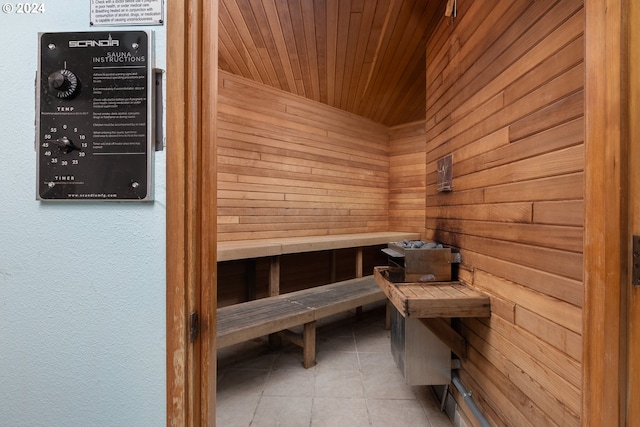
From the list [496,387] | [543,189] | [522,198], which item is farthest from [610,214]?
[496,387]

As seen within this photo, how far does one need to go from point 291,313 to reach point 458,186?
184cm

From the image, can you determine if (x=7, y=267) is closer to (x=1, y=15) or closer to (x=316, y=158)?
(x=1, y=15)

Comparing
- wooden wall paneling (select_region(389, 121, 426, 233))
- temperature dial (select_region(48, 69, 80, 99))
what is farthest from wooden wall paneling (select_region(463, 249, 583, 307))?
wooden wall paneling (select_region(389, 121, 426, 233))

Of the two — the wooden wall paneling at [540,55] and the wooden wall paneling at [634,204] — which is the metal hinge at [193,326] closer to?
the wooden wall paneling at [634,204]

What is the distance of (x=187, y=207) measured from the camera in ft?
2.34

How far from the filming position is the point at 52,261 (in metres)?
0.72

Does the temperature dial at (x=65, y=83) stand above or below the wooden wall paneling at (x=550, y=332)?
above

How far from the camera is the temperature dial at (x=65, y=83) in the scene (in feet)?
2.28

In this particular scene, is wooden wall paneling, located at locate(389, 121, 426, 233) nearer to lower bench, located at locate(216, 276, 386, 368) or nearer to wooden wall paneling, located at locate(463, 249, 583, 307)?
lower bench, located at locate(216, 276, 386, 368)

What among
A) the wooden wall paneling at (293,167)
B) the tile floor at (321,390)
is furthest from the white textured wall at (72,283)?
the wooden wall paneling at (293,167)

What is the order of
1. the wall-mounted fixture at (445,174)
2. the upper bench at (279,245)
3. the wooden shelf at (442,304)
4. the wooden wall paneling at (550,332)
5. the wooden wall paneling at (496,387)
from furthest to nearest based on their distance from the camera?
the upper bench at (279,245)
the wall-mounted fixture at (445,174)
the wooden shelf at (442,304)
the wooden wall paneling at (496,387)
the wooden wall paneling at (550,332)

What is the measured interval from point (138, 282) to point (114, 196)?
23 cm

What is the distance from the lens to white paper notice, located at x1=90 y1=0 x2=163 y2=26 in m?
0.72

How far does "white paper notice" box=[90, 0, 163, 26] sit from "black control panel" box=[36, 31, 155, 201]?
36 millimetres
